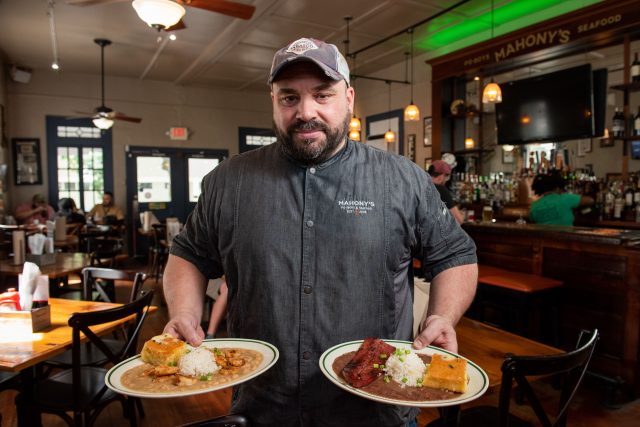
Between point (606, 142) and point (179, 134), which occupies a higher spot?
point (179, 134)

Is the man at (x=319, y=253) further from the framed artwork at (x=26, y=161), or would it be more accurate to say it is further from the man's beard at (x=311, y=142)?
the framed artwork at (x=26, y=161)

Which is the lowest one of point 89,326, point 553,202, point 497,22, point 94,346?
point 94,346

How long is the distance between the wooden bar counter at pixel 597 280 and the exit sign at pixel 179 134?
8.49 m

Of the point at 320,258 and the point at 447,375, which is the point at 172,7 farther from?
the point at 447,375

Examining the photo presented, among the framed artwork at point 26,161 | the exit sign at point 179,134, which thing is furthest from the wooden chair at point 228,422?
the exit sign at point 179,134

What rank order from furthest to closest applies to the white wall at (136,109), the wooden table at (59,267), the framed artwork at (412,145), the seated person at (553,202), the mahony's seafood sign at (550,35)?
the white wall at (136,109), the framed artwork at (412,145), the mahony's seafood sign at (550,35), the seated person at (553,202), the wooden table at (59,267)

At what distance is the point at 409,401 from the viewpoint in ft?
3.40

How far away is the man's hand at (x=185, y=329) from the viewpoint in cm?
133

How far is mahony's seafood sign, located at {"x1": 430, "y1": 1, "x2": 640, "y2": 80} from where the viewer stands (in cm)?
490

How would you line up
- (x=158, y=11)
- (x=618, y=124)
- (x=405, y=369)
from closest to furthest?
1. (x=405, y=369)
2. (x=158, y=11)
3. (x=618, y=124)

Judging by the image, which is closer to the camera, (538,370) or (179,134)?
(538,370)

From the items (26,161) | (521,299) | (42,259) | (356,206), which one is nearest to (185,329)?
(356,206)

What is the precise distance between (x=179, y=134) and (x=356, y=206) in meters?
10.2

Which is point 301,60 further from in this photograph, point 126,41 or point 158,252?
point 126,41
